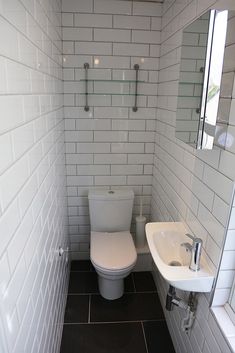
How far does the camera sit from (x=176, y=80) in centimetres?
164

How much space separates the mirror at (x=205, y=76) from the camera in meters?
0.98

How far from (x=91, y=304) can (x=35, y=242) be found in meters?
1.23

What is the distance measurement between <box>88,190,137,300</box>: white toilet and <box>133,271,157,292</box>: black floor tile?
0.75 ft

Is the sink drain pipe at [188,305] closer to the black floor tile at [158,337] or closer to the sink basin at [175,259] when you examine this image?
the sink basin at [175,259]

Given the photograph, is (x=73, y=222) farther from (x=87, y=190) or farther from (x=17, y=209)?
(x=17, y=209)

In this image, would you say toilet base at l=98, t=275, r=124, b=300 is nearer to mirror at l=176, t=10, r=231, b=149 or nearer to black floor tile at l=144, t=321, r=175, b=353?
black floor tile at l=144, t=321, r=175, b=353

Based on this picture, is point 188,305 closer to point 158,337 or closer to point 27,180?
point 158,337

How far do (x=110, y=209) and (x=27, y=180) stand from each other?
1.29m

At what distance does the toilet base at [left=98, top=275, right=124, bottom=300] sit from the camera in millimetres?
2016

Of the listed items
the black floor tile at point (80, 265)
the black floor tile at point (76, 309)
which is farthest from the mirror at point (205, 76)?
the black floor tile at point (80, 265)

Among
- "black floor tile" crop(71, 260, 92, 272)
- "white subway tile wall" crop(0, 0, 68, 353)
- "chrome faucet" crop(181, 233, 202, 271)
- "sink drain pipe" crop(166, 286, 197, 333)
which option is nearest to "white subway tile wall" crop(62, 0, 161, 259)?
"black floor tile" crop(71, 260, 92, 272)

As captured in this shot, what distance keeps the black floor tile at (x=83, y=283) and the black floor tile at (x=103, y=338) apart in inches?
13.2

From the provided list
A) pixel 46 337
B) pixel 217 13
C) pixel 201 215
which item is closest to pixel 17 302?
pixel 46 337

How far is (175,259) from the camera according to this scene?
1523mm
